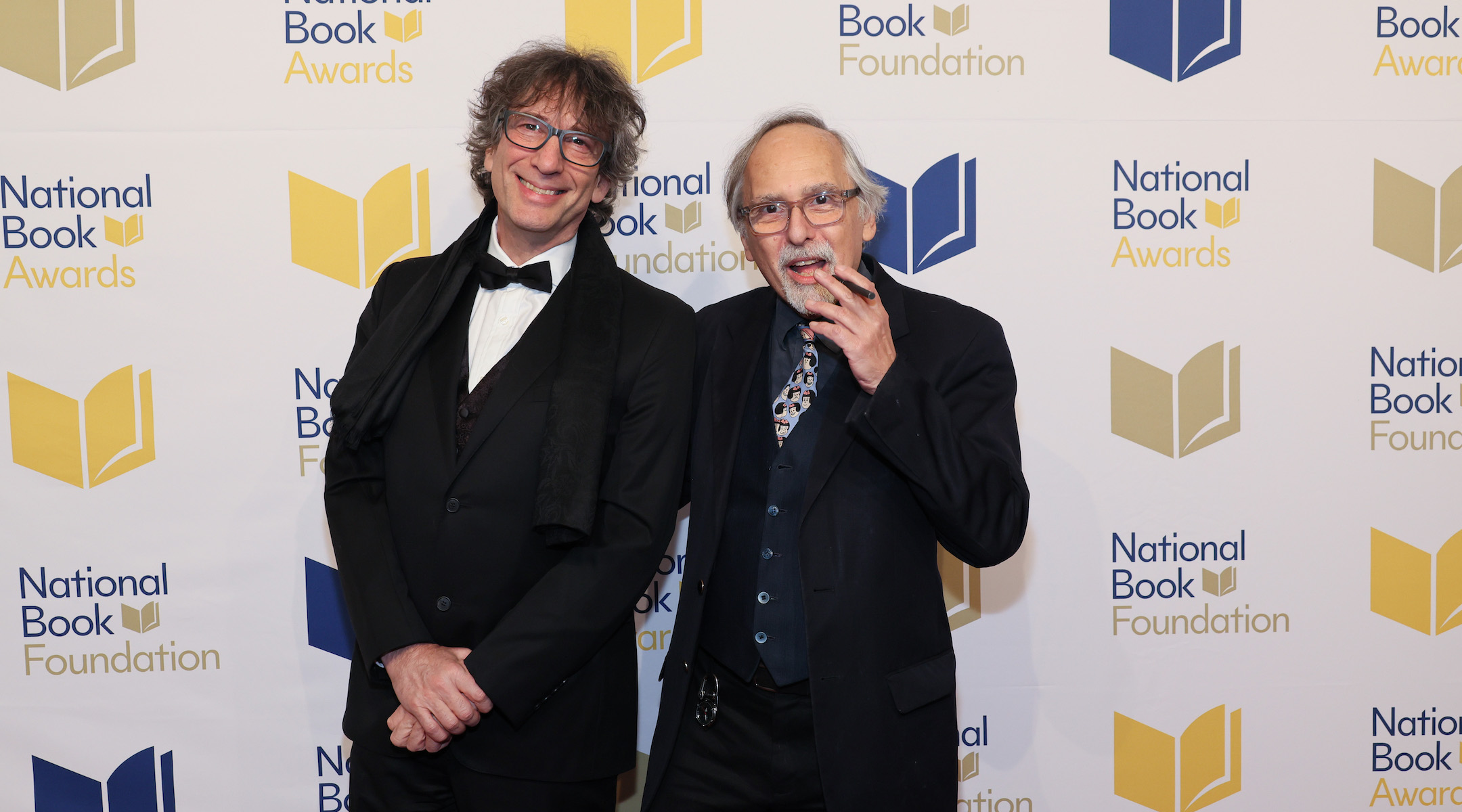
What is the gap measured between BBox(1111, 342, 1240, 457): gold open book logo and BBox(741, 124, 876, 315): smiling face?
1238 millimetres

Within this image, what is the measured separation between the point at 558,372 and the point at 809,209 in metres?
0.59

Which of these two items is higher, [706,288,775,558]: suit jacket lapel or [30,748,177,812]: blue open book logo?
[706,288,775,558]: suit jacket lapel

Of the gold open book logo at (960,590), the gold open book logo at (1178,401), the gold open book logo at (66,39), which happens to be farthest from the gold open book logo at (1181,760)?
the gold open book logo at (66,39)

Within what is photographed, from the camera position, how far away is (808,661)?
5.80ft

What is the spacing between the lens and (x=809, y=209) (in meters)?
1.96

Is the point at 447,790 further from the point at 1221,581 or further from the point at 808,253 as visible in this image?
the point at 1221,581

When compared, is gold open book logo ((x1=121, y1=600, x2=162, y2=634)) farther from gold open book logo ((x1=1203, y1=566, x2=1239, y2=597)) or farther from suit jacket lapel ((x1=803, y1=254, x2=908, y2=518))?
gold open book logo ((x1=1203, y1=566, x2=1239, y2=597))

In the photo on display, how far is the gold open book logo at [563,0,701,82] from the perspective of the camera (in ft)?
9.00

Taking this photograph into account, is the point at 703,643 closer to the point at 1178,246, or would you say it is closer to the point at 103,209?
the point at 1178,246

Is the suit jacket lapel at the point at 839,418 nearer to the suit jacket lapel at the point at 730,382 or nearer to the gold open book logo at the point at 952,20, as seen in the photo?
the suit jacket lapel at the point at 730,382

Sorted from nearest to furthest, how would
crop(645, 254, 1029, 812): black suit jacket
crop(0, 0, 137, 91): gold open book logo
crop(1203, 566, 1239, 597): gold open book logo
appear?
crop(645, 254, 1029, 812): black suit jacket → crop(0, 0, 137, 91): gold open book logo → crop(1203, 566, 1239, 597): gold open book logo

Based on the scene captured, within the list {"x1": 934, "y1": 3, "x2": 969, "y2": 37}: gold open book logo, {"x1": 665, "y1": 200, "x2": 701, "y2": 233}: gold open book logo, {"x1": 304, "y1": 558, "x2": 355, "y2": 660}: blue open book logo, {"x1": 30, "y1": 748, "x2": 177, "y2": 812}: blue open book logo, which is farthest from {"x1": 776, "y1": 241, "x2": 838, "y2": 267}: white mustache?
{"x1": 30, "y1": 748, "x2": 177, "y2": 812}: blue open book logo

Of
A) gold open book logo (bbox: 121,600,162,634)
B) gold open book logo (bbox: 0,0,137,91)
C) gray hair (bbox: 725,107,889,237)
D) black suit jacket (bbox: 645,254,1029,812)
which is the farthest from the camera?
gold open book logo (bbox: 121,600,162,634)

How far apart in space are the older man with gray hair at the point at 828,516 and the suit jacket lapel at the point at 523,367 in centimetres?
33
